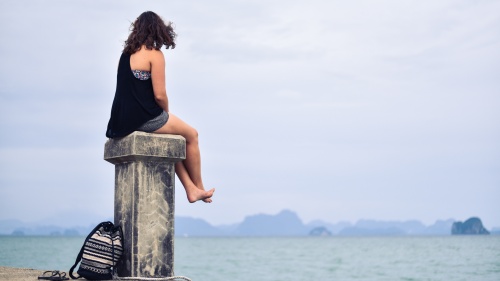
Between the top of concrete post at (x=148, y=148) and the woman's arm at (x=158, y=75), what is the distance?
0.37 m

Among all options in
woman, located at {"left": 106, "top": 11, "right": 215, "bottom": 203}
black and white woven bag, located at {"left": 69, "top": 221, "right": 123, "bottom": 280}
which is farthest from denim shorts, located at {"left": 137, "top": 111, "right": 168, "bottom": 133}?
black and white woven bag, located at {"left": 69, "top": 221, "right": 123, "bottom": 280}

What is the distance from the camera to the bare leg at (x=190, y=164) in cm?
603

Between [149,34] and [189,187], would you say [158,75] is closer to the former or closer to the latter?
[149,34]

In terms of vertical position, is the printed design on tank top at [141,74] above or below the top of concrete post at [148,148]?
above

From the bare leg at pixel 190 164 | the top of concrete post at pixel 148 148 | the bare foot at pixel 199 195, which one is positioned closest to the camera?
the top of concrete post at pixel 148 148

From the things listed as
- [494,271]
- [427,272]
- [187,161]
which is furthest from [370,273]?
[187,161]

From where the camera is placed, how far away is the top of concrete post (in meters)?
5.73

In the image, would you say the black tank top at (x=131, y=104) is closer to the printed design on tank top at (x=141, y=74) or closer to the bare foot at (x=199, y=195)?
the printed design on tank top at (x=141, y=74)

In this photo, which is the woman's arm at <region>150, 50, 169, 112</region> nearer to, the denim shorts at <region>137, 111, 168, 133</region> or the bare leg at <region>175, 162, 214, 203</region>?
the denim shorts at <region>137, 111, 168, 133</region>

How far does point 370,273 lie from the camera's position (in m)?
44.1

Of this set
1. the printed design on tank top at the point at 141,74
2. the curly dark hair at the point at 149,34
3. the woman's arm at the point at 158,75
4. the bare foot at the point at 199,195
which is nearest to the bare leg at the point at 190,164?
the bare foot at the point at 199,195

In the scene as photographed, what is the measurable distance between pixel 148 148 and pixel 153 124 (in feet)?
0.92

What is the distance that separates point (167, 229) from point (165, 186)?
389mm

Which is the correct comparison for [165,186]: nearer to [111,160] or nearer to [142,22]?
[111,160]
